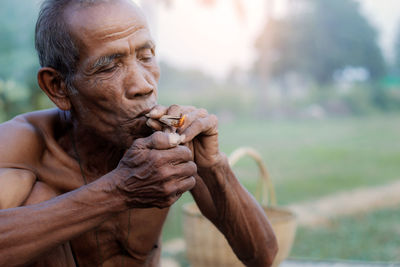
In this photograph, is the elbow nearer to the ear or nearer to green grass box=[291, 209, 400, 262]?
the ear

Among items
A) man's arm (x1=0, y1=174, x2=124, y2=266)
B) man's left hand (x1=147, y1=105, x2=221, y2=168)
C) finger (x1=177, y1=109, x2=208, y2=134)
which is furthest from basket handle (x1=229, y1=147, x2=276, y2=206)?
man's arm (x1=0, y1=174, x2=124, y2=266)

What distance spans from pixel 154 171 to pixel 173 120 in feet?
0.61

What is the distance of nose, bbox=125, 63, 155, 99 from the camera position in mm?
1598

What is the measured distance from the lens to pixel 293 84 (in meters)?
11.5

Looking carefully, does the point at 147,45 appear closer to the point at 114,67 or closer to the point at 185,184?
the point at 114,67

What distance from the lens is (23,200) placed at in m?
1.64

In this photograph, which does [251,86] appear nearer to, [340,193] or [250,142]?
[250,142]

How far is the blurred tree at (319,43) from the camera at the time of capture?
11.2 metres

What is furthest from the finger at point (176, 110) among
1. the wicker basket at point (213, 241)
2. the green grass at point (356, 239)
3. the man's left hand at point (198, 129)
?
the green grass at point (356, 239)

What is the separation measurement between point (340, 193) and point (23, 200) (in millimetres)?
6802

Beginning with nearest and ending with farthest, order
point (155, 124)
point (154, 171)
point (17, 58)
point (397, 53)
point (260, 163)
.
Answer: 1. point (154, 171)
2. point (155, 124)
3. point (260, 163)
4. point (17, 58)
5. point (397, 53)

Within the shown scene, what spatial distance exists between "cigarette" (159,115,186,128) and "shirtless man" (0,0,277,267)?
2 cm

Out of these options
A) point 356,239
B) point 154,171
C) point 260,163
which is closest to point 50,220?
point 154,171

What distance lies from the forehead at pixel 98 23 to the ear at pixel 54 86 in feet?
0.74
